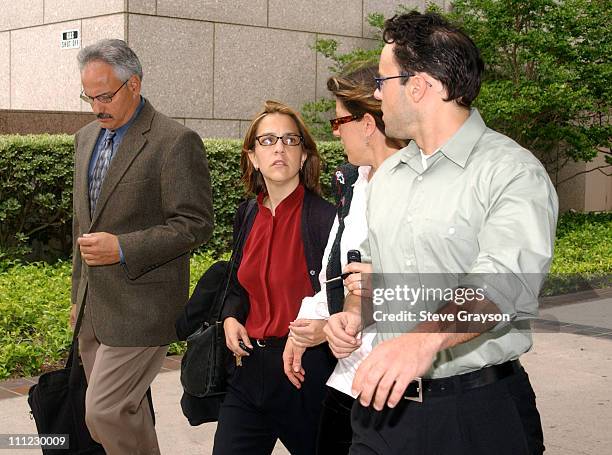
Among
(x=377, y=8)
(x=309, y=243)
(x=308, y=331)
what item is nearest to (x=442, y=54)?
(x=308, y=331)

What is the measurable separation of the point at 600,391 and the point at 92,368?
424 cm

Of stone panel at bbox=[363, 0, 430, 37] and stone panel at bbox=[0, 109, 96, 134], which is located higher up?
stone panel at bbox=[363, 0, 430, 37]

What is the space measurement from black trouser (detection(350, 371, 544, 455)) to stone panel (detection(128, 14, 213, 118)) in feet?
36.4

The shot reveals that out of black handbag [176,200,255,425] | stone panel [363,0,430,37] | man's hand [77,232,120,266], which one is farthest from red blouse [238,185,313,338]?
stone panel [363,0,430,37]

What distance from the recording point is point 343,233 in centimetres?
370

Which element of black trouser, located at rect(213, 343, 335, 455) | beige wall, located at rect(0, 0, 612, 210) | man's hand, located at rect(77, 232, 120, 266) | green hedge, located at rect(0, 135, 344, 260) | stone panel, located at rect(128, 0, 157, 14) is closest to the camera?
black trouser, located at rect(213, 343, 335, 455)

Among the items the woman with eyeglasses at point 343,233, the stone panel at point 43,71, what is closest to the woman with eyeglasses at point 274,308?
the woman with eyeglasses at point 343,233

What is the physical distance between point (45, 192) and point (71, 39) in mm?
3154

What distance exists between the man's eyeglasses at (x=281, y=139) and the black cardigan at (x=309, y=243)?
220 mm

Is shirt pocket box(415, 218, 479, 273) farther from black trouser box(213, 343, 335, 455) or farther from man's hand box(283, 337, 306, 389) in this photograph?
black trouser box(213, 343, 335, 455)

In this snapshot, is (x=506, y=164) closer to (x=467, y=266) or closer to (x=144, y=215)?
(x=467, y=266)

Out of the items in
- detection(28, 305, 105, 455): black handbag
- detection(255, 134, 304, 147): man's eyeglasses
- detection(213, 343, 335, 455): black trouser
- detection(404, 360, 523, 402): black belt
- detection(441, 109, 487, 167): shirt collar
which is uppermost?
detection(441, 109, 487, 167): shirt collar

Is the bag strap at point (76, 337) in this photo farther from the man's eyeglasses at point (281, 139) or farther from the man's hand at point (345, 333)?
the man's hand at point (345, 333)

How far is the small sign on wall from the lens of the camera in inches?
549
